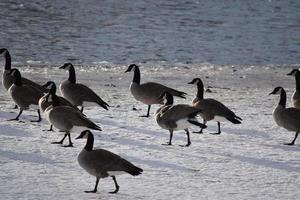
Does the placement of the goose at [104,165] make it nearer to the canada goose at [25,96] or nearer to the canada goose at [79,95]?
the canada goose at [25,96]

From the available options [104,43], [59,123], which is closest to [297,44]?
[104,43]

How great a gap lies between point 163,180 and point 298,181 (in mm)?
1852

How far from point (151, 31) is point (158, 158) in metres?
20.3

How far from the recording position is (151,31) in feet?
100

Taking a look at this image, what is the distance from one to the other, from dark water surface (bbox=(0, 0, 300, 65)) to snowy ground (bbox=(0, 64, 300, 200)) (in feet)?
26.9

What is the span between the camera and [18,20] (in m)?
Result: 32.2

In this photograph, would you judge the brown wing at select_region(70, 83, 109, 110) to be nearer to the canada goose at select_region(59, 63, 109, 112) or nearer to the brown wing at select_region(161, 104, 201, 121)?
the canada goose at select_region(59, 63, 109, 112)

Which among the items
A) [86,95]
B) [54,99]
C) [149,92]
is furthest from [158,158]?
[149,92]

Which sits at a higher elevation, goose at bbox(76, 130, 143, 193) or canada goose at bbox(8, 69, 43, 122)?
goose at bbox(76, 130, 143, 193)

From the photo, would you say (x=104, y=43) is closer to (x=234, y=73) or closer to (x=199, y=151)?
(x=234, y=73)

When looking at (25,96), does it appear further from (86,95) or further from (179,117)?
(179,117)

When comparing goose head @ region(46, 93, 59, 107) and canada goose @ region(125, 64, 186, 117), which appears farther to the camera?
canada goose @ region(125, 64, 186, 117)

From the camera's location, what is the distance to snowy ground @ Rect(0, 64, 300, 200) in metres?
8.93

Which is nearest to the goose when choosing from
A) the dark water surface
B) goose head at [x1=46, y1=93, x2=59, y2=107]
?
goose head at [x1=46, y1=93, x2=59, y2=107]
